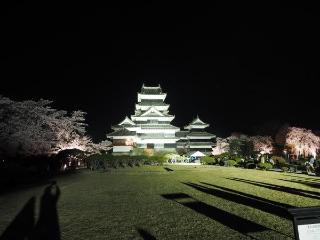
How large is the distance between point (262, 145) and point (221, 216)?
58518 millimetres

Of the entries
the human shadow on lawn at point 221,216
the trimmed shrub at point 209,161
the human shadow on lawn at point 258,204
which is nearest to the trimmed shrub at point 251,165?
the trimmed shrub at point 209,161

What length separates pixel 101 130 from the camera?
329 feet

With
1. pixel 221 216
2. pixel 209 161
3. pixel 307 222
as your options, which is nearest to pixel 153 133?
pixel 209 161

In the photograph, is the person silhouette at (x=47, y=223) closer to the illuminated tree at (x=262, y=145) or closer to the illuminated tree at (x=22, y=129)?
the illuminated tree at (x=22, y=129)

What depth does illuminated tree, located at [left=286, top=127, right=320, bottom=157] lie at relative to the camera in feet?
184

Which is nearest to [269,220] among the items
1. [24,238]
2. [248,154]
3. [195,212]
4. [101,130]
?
[195,212]

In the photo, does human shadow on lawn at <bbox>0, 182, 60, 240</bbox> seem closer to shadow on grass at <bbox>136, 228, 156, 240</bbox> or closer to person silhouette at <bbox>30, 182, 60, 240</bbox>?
person silhouette at <bbox>30, 182, 60, 240</bbox>

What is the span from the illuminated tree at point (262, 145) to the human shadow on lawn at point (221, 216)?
5427 centimetres

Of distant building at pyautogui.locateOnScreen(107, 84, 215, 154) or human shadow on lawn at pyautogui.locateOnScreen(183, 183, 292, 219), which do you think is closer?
human shadow on lawn at pyautogui.locateOnScreen(183, 183, 292, 219)

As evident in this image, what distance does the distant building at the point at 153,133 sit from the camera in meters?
55.2

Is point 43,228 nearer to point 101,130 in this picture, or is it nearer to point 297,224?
point 297,224

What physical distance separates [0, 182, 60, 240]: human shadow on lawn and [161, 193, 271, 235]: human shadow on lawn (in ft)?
13.9

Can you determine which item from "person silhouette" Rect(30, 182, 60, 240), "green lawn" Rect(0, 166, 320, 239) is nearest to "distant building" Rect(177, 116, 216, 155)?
"green lawn" Rect(0, 166, 320, 239)

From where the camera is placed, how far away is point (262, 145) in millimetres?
63438
